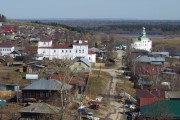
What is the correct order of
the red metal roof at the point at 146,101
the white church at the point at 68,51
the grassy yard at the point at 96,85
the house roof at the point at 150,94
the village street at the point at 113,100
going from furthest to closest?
the white church at the point at 68,51, the grassy yard at the point at 96,85, the house roof at the point at 150,94, the red metal roof at the point at 146,101, the village street at the point at 113,100

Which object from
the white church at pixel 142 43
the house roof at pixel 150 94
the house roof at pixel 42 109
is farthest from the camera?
the white church at pixel 142 43

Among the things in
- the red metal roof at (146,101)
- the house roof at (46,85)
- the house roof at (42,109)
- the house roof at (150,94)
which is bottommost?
the house roof at (150,94)

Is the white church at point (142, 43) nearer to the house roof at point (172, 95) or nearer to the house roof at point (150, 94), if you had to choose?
the house roof at point (150, 94)

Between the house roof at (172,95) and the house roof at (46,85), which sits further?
the house roof at (172,95)

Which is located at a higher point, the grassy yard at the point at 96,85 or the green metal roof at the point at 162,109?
the green metal roof at the point at 162,109

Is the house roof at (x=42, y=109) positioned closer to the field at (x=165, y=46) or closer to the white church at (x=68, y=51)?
the white church at (x=68, y=51)

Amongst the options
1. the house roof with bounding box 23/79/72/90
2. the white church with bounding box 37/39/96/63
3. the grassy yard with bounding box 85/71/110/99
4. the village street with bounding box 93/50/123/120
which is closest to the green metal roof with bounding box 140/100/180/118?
the village street with bounding box 93/50/123/120


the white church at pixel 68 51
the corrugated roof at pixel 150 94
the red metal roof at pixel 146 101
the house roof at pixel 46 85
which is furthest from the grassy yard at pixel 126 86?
the white church at pixel 68 51

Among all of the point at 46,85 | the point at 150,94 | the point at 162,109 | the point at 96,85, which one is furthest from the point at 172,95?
the point at 46,85
